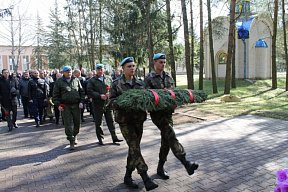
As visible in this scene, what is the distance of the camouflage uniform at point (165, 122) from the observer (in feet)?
13.0

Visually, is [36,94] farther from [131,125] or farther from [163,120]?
[163,120]

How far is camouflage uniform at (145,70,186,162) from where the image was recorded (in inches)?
156

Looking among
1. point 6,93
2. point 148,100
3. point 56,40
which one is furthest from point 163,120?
point 56,40

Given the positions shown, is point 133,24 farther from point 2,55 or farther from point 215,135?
point 2,55

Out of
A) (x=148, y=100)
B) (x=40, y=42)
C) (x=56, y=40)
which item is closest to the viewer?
(x=148, y=100)

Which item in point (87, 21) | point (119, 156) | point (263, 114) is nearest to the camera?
point (119, 156)

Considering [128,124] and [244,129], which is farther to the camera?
[244,129]

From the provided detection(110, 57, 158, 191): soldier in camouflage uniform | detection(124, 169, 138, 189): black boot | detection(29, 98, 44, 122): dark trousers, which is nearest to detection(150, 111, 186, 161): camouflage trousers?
detection(110, 57, 158, 191): soldier in camouflage uniform

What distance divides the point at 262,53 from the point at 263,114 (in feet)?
69.9

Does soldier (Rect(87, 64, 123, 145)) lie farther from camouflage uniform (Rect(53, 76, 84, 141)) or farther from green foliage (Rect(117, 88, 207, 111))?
green foliage (Rect(117, 88, 207, 111))

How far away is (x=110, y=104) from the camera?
3771 mm

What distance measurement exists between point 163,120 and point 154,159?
1.53 m

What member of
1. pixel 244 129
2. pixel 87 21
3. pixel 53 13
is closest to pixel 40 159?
pixel 244 129

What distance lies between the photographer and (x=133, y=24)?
18359 millimetres
